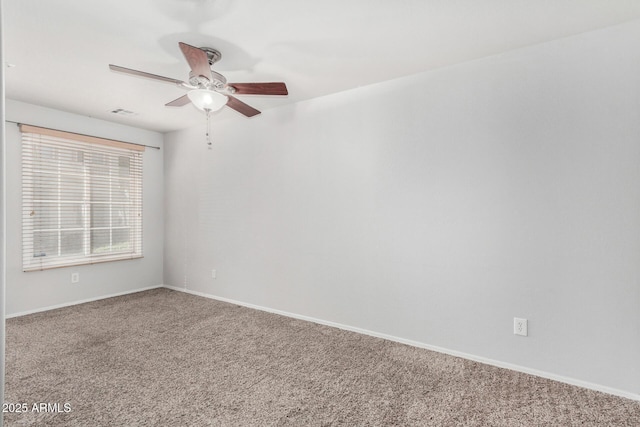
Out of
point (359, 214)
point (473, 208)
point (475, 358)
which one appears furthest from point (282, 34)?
point (475, 358)

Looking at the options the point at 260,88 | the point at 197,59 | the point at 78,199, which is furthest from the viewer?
the point at 78,199

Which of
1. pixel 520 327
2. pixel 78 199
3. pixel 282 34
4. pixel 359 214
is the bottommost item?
pixel 520 327

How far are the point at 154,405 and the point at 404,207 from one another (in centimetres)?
238

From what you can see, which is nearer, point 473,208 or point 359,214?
point 473,208

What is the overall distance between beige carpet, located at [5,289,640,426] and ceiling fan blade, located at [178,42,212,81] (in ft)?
6.90

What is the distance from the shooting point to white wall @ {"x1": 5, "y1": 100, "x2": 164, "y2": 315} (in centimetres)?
377

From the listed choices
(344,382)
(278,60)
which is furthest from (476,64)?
(344,382)

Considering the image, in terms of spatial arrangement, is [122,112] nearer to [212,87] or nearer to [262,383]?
[212,87]

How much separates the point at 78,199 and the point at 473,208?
14.9 feet

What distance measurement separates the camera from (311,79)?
3148 mm

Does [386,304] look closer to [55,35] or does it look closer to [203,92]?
[203,92]

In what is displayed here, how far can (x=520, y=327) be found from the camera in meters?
2.57

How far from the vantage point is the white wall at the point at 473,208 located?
2.28 meters

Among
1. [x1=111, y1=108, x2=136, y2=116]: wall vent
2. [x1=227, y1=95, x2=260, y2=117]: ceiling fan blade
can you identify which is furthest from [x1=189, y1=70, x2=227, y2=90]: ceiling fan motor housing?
[x1=111, y1=108, x2=136, y2=116]: wall vent
